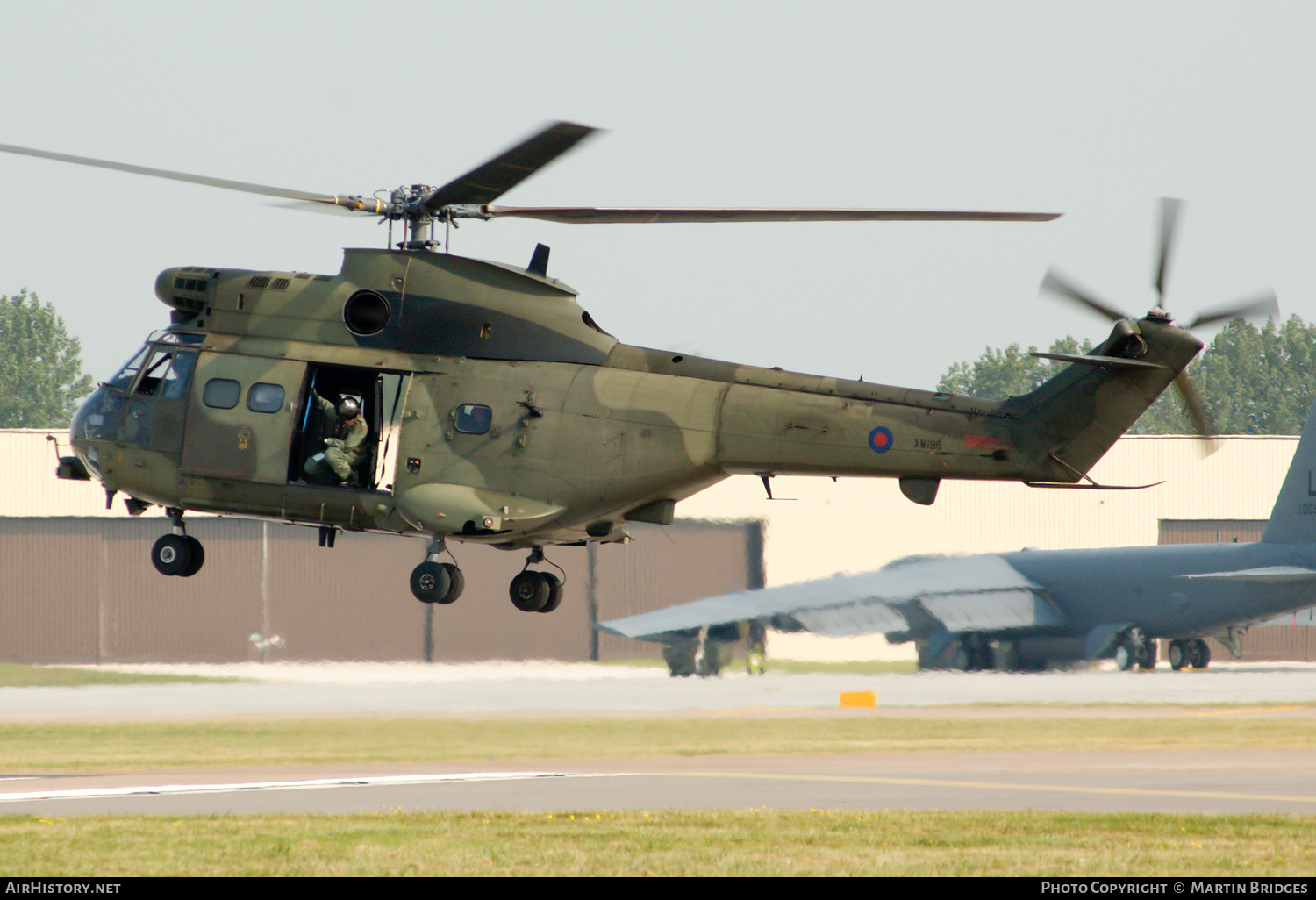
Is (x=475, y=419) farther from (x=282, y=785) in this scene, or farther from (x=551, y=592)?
(x=282, y=785)

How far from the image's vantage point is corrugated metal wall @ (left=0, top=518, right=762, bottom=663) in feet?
199

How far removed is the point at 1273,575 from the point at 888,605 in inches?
520

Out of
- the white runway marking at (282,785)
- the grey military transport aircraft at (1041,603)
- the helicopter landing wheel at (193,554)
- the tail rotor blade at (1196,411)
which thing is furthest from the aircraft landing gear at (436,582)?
the grey military transport aircraft at (1041,603)

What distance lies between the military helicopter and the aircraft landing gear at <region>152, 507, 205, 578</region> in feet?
0.18

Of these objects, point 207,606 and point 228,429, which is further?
point 207,606

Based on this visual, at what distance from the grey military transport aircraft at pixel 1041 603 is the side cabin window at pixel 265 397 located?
36.6 metres

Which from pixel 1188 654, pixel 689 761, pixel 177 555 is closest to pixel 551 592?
pixel 177 555

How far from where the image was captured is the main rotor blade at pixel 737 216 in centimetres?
1642

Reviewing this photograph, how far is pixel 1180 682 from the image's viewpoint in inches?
2090

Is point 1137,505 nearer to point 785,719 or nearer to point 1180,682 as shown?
point 1180,682

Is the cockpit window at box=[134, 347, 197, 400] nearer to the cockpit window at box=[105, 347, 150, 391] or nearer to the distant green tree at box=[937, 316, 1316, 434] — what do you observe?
the cockpit window at box=[105, 347, 150, 391]

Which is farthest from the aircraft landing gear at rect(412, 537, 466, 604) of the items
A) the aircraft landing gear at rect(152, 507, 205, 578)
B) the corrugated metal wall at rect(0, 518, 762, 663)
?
the corrugated metal wall at rect(0, 518, 762, 663)
